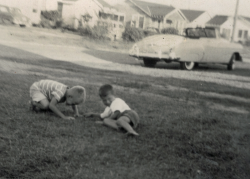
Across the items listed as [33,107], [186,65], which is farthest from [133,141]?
[186,65]

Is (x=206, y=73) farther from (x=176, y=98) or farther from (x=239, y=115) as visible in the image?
(x=239, y=115)

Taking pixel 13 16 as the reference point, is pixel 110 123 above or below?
below

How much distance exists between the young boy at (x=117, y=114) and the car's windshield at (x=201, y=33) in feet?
8.88

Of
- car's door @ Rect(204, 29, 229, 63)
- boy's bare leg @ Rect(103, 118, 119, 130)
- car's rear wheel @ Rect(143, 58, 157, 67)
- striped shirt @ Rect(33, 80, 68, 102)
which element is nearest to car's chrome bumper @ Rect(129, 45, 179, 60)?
car's rear wheel @ Rect(143, 58, 157, 67)

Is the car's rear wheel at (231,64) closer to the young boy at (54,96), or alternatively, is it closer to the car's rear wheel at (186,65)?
the car's rear wheel at (186,65)

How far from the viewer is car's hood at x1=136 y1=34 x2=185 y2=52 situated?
532 centimetres

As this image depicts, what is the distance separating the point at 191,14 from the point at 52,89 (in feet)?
8.79

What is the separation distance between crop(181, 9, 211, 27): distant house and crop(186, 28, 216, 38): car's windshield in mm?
127

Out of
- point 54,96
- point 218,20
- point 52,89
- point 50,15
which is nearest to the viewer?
point 54,96

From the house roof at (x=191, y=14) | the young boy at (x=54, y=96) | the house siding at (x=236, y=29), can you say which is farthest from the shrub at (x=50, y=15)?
the house siding at (x=236, y=29)

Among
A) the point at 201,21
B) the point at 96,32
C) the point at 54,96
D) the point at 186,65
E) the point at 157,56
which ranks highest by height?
the point at 201,21

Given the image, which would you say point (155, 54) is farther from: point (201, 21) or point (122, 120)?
point (122, 120)

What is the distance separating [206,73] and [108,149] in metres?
4.25

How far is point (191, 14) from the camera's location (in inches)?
191
